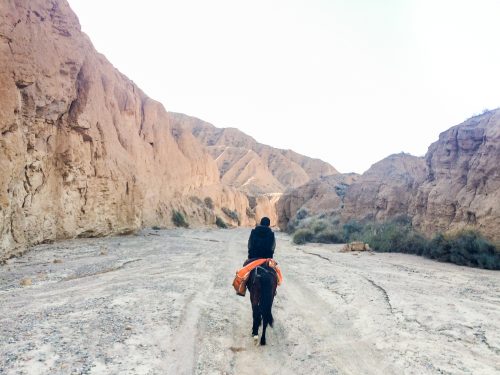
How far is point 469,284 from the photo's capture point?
10312 mm

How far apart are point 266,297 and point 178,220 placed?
33065 millimetres

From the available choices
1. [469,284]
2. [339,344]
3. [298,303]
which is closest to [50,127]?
[298,303]

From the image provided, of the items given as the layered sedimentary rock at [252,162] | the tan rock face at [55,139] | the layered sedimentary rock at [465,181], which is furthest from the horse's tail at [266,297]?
the layered sedimentary rock at [252,162]

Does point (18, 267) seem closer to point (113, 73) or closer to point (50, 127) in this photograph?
point (50, 127)

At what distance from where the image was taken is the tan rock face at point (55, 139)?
12200 millimetres

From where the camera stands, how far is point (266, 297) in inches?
234

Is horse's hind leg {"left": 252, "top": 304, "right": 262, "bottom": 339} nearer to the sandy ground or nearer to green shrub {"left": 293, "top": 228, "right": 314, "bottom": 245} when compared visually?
the sandy ground

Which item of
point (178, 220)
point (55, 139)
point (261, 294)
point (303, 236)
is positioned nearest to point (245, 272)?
point (261, 294)

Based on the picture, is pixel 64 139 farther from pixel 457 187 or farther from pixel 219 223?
pixel 219 223

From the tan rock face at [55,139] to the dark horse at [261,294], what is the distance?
29.1 ft

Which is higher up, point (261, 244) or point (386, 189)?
point (386, 189)

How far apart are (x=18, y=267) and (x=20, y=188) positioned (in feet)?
12.6

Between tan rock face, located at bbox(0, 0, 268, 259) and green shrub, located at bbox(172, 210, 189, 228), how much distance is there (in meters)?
10.2

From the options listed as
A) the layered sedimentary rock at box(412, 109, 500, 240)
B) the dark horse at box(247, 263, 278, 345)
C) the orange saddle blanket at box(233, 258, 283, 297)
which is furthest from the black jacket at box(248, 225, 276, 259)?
the layered sedimentary rock at box(412, 109, 500, 240)
